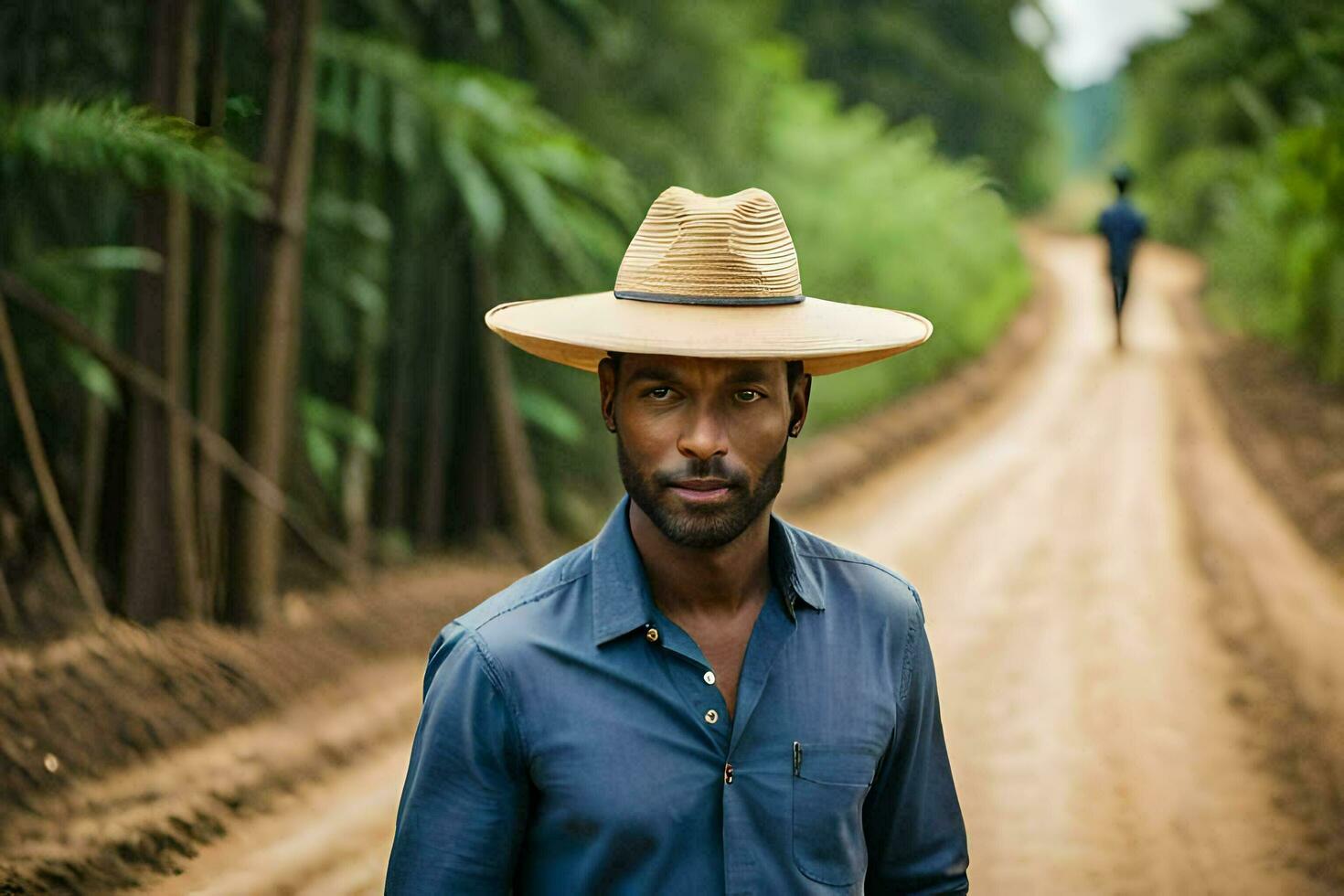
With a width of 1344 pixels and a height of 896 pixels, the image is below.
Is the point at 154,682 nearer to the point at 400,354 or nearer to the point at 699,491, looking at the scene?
the point at 400,354

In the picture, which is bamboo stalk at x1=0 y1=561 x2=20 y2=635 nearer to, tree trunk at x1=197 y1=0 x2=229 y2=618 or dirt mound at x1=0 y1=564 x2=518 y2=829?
dirt mound at x1=0 y1=564 x2=518 y2=829

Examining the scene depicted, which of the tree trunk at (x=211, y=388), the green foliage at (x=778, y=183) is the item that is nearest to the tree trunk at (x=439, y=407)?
the green foliage at (x=778, y=183)

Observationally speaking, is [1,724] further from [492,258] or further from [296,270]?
[492,258]

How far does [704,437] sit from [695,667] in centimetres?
32

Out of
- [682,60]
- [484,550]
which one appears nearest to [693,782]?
[484,550]

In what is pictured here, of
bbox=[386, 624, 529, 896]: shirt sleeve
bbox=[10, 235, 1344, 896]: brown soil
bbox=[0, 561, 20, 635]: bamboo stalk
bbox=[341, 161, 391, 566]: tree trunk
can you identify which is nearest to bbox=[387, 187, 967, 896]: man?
bbox=[386, 624, 529, 896]: shirt sleeve

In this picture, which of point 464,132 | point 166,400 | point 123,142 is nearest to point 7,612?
point 166,400

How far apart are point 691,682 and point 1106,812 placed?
15.5 ft

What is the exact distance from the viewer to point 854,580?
2.08 metres

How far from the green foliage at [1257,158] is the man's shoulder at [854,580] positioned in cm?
550

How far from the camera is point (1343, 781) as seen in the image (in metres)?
6.30

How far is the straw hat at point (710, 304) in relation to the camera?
187 cm

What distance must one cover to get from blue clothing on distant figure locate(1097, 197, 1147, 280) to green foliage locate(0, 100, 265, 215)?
7.45ft

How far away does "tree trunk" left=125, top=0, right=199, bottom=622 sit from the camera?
645 centimetres
